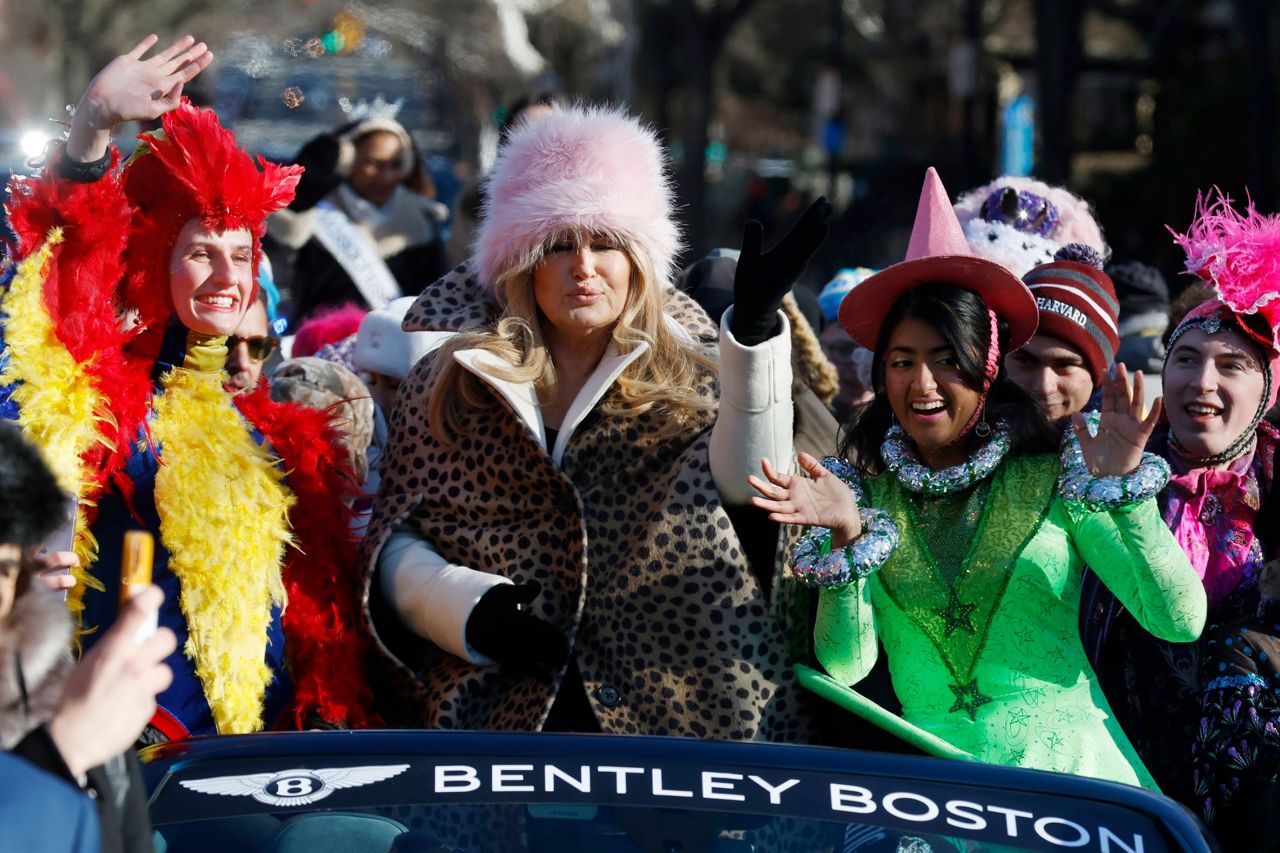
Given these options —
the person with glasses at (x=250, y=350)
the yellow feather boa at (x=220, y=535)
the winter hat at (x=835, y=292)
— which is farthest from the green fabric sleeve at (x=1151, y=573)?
the winter hat at (x=835, y=292)

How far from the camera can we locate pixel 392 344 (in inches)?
190

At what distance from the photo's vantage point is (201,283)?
11.5ft

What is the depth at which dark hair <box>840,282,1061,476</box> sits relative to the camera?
132 inches

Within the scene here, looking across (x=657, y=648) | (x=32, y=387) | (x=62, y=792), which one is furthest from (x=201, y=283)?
(x=62, y=792)

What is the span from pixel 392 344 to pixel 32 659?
3.12 metres

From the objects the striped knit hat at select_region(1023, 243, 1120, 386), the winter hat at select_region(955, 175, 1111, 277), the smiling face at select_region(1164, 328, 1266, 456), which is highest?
the winter hat at select_region(955, 175, 1111, 277)

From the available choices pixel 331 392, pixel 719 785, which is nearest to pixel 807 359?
pixel 331 392

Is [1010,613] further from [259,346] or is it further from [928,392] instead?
[259,346]

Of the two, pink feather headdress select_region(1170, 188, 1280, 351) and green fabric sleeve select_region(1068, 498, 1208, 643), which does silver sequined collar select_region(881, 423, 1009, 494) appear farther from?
pink feather headdress select_region(1170, 188, 1280, 351)

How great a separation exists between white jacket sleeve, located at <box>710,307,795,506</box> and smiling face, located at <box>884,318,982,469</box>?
0.70ft

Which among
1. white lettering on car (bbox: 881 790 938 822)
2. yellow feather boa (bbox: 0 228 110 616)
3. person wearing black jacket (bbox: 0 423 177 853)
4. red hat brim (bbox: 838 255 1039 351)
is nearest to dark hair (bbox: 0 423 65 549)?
person wearing black jacket (bbox: 0 423 177 853)

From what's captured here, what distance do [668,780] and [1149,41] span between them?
24138mm

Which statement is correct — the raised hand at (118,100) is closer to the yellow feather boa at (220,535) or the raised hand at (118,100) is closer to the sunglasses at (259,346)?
the yellow feather boa at (220,535)

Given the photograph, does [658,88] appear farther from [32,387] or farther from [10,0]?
[32,387]
